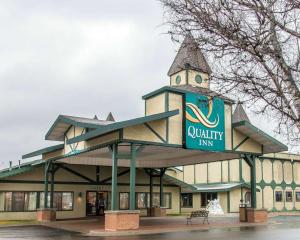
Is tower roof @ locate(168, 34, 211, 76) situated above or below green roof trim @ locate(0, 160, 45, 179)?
above

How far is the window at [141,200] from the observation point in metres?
37.1

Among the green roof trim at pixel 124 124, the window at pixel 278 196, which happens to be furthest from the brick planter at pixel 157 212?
the window at pixel 278 196

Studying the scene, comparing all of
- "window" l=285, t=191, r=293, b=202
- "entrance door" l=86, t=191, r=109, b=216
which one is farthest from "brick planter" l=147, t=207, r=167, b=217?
"window" l=285, t=191, r=293, b=202

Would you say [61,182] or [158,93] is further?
[61,182]

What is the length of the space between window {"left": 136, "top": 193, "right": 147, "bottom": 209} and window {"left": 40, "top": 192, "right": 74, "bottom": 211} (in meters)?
6.03

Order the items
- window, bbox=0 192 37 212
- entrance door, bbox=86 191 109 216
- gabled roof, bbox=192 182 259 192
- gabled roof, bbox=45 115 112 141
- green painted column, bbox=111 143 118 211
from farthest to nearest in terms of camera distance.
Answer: gabled roof, bbox=192 182 259 192
entrance door, bbox=86 191 109 216
window, bbox=0 192 37 212
gabled roof, bbox=45 115 112 141
green painted column, bbox=111 143 118 211

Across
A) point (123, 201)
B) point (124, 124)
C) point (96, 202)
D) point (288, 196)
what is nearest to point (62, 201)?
point (96, 202)

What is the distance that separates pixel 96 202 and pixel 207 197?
14830 millimetres

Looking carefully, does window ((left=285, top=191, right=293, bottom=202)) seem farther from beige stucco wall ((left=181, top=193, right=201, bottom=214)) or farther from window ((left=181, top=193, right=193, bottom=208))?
window ((left=181, top=193, right=193, bottom=208))

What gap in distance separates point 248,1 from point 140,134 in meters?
14.6

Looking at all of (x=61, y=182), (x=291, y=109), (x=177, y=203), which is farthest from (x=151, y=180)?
(x=291, y=109)

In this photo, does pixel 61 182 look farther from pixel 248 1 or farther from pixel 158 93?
pixel 248 1

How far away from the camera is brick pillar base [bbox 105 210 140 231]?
65.2 ft

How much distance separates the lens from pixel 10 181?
103 ft
